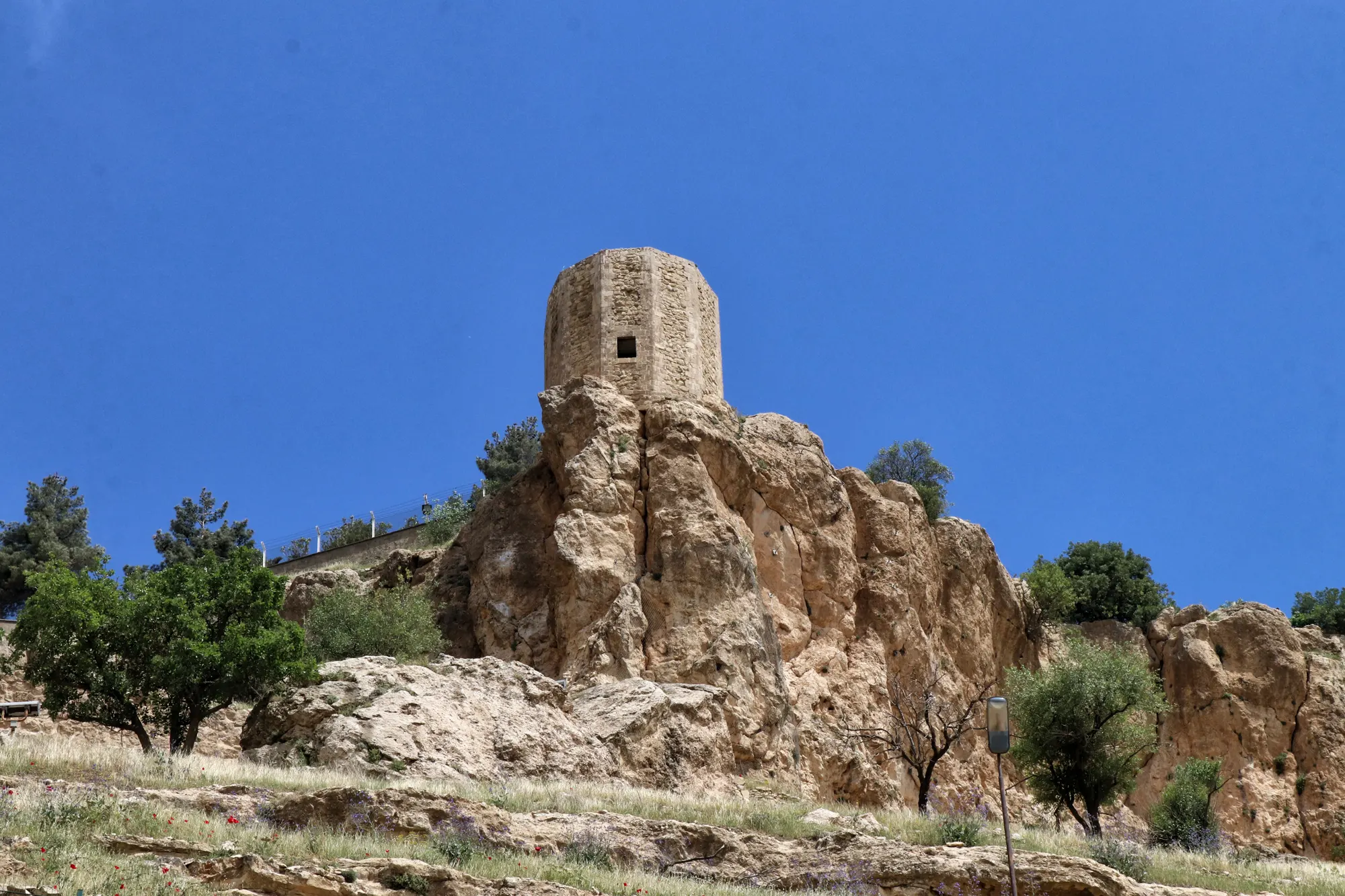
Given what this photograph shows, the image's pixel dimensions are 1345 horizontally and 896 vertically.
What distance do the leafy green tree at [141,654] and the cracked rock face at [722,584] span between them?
667 centimetres

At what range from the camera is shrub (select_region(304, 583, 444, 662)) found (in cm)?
3053

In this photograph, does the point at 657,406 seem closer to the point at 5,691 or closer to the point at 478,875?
the point at 5,691

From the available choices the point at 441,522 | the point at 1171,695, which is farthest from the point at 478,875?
the point at 1171,695

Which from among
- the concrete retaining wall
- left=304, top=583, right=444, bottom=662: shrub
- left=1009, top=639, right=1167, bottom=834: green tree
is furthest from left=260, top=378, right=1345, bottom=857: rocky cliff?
the concrete retaining wall

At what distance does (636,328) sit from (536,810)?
1784 cm

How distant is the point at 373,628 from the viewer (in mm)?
30625

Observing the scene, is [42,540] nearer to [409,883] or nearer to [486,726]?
[486,726]

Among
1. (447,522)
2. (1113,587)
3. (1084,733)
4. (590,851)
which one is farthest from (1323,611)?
(590,851)

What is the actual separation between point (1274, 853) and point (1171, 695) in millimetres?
11850

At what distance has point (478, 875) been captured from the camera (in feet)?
49.1

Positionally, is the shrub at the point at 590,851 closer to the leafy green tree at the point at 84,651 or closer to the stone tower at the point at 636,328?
the leafy green tree at the point at 84,651

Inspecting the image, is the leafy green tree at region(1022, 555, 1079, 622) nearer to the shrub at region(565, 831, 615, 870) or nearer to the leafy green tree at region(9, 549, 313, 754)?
the leafy green tree at region(9, 549, 313, 754)

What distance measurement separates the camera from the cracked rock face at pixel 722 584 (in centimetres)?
2936

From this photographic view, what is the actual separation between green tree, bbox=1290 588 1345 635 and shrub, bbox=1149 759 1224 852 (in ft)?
47.5
